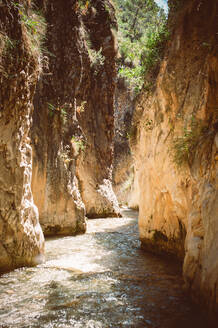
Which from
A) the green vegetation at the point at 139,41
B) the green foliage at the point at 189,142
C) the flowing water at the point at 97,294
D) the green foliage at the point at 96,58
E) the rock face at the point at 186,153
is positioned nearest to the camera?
the flowing water at the point at 97,294

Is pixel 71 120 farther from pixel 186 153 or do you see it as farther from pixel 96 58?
pixel 186 153

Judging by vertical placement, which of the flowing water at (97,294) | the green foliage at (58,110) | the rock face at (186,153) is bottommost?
the flowing water at (97,294)

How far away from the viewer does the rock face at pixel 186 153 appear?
11.1 ft

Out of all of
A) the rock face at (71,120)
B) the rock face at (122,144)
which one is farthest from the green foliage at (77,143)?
the rock face at (122,144)

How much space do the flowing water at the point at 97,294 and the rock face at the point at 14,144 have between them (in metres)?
0.48

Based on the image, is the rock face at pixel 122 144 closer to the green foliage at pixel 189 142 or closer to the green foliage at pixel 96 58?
the green foliage at pixel 96 58

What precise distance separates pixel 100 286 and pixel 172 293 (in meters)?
1.23

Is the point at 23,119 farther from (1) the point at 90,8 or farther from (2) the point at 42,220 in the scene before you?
(1) the point at 90,8

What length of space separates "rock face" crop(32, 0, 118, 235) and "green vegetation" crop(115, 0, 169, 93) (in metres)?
2.15

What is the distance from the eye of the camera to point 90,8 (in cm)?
1280

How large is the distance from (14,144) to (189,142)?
11.6 feet

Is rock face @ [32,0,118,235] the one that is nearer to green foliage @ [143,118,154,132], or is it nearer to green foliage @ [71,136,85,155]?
green foliage @ [71,136,85,155]

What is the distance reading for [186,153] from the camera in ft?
15.1

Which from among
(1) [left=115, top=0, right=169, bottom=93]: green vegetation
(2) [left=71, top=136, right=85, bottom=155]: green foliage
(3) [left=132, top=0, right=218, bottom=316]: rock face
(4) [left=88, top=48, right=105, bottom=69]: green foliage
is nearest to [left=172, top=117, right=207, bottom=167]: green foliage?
(3) [left=132, top=0, right=218, bottom=316]: rock face
